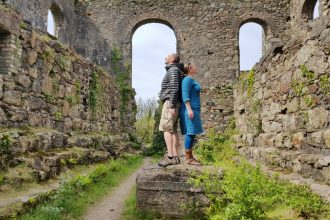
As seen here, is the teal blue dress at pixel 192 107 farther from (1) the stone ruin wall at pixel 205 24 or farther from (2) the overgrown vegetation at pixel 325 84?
(1) the stone ruin wall at pixel 205 24

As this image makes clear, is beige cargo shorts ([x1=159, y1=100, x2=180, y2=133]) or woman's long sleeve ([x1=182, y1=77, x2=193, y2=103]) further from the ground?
woman's long sleeve ([x1=182, y1=77, x2=193, y2=103])

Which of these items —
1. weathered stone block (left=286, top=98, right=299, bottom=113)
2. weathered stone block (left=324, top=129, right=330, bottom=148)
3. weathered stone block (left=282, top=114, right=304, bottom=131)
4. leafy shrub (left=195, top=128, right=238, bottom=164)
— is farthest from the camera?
leafy shrub (left=195, top=128, right=238, bottom=164)

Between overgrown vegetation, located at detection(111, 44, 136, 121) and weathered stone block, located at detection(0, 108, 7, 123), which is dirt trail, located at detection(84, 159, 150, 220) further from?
overgrown vegetation, located at detection(111, 44, 136, 121)

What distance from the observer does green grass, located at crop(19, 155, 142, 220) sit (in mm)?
4004

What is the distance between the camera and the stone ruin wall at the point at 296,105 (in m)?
4.40

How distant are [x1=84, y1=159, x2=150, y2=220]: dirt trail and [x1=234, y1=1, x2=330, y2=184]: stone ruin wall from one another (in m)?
2.42

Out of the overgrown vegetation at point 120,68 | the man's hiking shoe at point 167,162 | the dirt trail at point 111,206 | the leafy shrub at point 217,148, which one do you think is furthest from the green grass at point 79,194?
the overgrown vegetation at point 120,68

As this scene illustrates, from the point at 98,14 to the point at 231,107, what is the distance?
869cm

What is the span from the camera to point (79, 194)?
5.41 meters

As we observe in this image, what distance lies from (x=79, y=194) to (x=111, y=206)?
0.57 meters

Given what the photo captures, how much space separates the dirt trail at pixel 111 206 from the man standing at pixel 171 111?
40.1 inches

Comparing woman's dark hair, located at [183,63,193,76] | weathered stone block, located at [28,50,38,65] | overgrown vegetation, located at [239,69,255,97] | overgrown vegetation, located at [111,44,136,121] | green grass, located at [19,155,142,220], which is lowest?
green grass, located at [19,155,142,220]

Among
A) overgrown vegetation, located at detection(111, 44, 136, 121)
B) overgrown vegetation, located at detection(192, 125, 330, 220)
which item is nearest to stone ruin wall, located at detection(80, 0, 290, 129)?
overgrown vegetation, located at detection(111, 44, 136, 121)

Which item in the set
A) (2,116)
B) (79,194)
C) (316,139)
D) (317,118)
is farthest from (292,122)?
(2,116)
